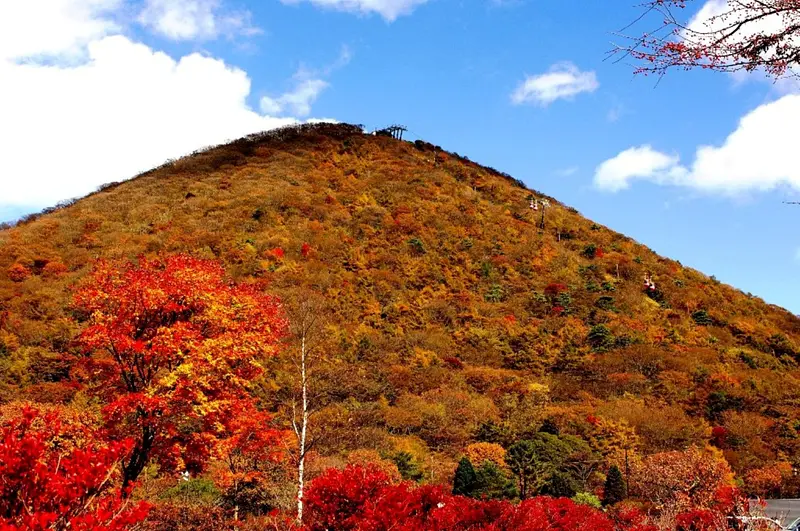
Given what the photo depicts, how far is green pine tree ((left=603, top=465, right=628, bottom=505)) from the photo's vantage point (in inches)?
813

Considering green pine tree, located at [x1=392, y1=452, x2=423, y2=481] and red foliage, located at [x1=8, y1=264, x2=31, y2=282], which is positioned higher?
red foliage, located at [x1=8, y1=264, x2=31, y2=282]

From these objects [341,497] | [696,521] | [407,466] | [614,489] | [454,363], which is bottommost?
[407,466]

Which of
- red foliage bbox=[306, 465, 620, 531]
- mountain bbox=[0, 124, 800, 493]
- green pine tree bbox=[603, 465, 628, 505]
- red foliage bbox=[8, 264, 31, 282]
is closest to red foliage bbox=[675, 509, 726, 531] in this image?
red foliage bbox=[306, 465, 620, 531]

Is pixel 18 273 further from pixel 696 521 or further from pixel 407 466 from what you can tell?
pixel 696 521

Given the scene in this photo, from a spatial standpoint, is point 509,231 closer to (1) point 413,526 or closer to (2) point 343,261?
(2) point 343,261

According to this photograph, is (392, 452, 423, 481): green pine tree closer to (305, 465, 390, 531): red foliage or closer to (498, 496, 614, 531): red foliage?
(498, 496, 614, 531): red foliage

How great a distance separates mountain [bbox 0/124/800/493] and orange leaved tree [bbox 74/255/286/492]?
844 centimetres

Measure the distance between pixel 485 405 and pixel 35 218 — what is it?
46698 millimetres

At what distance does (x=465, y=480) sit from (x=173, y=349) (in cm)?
1248

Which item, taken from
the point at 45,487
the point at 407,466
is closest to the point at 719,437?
the point at 407,466

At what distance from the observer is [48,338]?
29.9 metres

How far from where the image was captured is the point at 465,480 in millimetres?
18750

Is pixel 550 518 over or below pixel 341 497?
below

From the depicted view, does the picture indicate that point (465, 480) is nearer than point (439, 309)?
Yes
